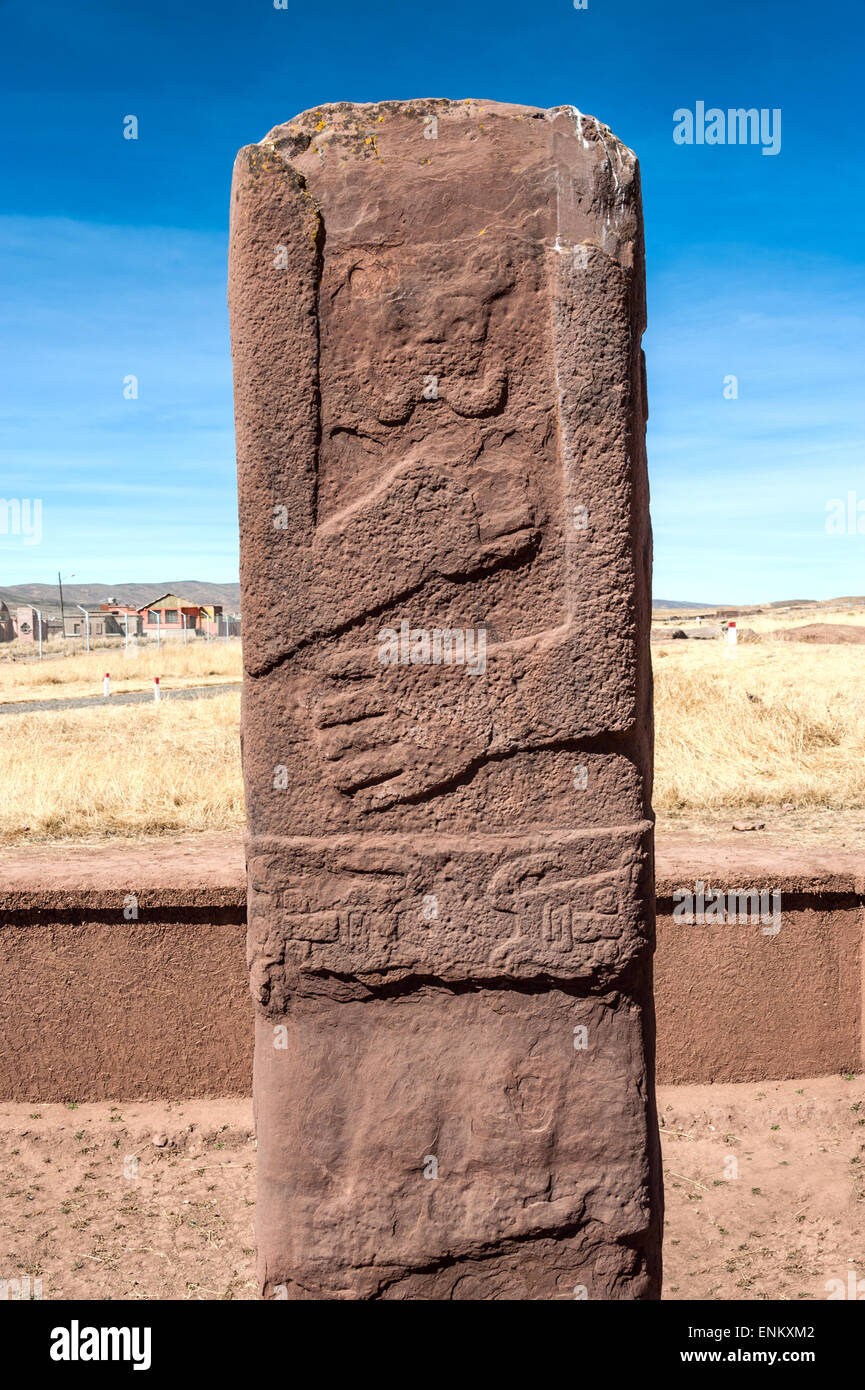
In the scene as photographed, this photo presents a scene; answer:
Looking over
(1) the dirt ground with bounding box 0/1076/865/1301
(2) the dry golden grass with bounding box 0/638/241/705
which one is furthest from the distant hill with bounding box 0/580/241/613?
(1) the dirt ground with bounding box 0/1076/865/1301

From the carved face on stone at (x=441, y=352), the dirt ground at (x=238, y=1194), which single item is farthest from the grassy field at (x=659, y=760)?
the carved face on stone at (x=441, y=352)

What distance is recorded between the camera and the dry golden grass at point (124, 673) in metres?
19.2

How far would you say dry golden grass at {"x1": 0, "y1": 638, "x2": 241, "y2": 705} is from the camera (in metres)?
19.2

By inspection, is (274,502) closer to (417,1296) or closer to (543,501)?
(543,501)

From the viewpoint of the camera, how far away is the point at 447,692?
233 centimetres

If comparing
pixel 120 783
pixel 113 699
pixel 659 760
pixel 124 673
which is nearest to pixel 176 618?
pixel 124 673

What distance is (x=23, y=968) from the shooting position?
12.5ft

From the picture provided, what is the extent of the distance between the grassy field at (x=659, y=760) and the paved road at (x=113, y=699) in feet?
9.50

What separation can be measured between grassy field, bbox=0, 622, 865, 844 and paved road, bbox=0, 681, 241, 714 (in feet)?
9.50

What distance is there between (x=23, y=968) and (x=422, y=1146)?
6.27 ft

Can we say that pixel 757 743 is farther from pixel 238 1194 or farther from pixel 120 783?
pixel 238 1194

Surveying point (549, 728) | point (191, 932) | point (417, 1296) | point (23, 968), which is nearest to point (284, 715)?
point (549, 728)

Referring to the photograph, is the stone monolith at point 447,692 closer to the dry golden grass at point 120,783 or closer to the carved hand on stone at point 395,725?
the carved hand on stone at point 395,725

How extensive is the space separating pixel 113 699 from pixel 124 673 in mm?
6792
